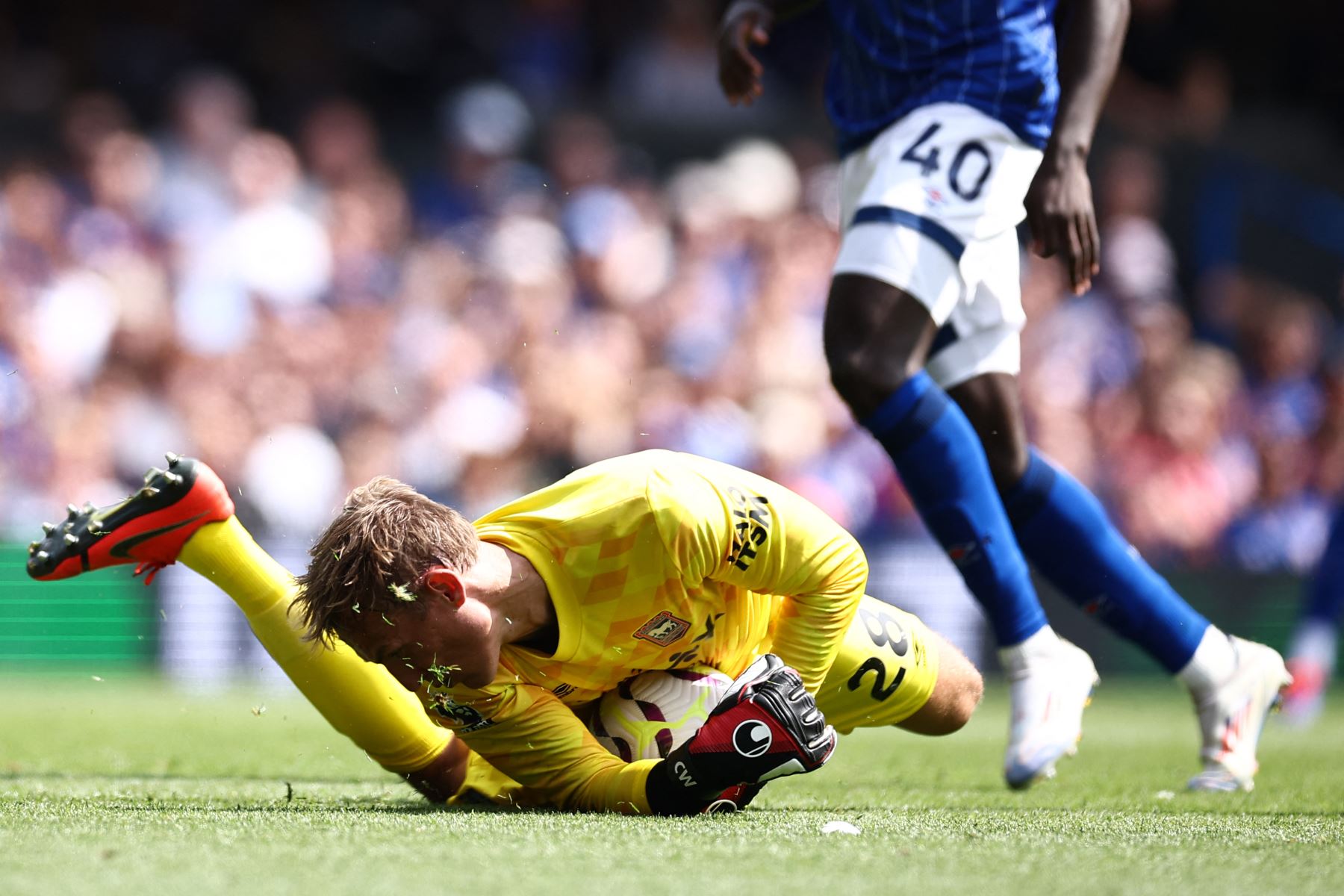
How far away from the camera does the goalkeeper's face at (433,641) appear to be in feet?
9.41

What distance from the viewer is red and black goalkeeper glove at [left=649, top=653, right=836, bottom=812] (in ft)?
9.36

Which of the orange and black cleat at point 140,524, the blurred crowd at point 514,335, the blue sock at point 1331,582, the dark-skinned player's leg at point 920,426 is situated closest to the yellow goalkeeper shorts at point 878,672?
the dark-skinned player's leg at point 920,426

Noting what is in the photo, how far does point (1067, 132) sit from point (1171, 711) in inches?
164

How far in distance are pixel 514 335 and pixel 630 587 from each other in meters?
5.91

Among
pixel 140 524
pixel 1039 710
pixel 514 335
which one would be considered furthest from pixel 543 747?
pixel 514 335

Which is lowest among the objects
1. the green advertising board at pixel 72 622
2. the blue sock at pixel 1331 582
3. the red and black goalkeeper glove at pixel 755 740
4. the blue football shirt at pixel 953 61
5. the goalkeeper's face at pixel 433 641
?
the green advertising board at pixel 72 622

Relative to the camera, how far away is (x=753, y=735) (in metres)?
2.85

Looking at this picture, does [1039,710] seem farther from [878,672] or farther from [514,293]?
[514,293]

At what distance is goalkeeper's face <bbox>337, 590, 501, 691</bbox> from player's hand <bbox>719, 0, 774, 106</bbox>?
5.93ft

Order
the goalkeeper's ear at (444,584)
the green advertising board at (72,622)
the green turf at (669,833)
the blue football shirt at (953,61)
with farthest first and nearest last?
1. the green advertising board at (72,622)
2. the blue football shirt at (953,61)
3. the goalkeeper's ear at (444,584)
4. the green turf at (669,833)

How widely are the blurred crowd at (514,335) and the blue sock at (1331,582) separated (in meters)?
1.53

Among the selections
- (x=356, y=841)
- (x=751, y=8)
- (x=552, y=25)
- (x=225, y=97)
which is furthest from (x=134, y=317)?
(x=356, y=841)

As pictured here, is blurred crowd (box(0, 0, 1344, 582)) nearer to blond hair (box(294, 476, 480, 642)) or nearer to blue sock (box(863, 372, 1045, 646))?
blue sock (box(863, 372, 1045, 646))

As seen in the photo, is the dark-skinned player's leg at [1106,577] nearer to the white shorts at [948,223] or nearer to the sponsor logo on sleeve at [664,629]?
the white shorts at [948,223]
